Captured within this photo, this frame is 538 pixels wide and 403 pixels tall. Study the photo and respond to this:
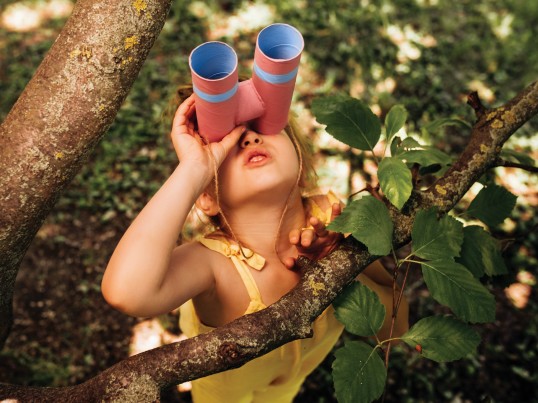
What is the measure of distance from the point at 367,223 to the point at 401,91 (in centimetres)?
285

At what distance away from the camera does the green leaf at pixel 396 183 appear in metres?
1.28

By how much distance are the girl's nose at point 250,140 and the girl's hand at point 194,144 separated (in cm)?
3

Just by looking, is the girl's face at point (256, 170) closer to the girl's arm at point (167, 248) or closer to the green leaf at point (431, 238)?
the girl's arm at point (167, 248)

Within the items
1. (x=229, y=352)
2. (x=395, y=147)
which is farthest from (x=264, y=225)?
(x=229, y=352)

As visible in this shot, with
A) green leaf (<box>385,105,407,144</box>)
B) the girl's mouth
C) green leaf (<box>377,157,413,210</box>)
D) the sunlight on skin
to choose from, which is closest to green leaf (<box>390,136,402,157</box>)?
green leaf (<box>385,105,407,144</box>)

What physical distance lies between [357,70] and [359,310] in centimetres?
299

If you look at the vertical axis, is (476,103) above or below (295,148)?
above

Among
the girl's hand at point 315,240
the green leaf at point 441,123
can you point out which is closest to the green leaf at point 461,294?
the girl's hand at point 315,240

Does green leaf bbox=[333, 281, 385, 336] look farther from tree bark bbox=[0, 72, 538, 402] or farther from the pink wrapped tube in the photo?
the pink wrapped tube

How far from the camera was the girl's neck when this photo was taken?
5.09 feet

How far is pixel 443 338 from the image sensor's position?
1.24m

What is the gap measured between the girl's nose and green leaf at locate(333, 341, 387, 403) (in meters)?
0.63

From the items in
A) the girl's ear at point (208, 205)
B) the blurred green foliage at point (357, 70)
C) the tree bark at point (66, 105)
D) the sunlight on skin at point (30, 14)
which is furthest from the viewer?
the sunlight on skin at point (30, 14)

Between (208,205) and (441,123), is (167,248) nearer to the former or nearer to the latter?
(208,205)
